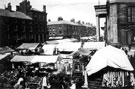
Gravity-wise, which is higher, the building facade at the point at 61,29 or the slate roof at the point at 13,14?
the slate roof at the point at 13,14

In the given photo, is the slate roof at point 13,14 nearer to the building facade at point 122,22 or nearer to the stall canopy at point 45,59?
the stall canopy at point 45,59

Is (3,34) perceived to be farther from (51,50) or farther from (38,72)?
(38,72)

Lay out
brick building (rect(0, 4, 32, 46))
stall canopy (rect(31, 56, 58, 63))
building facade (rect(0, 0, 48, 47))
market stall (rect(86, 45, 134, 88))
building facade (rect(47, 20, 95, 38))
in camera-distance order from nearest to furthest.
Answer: market stall (rect(86, 45, 134, 88)) < stall canopy (rect(31, 56, 58, 63)) < brick building (rect(0, 4, 32, 46)) < building facade (rect(0, 0, 48, 47)) < building facade (rect(47, 20, 95, 38))

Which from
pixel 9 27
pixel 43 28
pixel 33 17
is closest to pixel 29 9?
pixel 33 17

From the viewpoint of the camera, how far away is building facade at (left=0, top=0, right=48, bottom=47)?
37125 millimetres

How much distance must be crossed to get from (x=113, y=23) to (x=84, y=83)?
11.8 m

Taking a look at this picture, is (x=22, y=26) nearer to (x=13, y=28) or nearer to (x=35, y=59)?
(x=13, y=28)

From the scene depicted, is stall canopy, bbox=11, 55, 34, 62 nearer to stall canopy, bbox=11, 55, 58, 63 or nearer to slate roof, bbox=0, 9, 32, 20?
stall canopy, bbox=11, 55, 58, 63

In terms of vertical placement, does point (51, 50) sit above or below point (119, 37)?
below

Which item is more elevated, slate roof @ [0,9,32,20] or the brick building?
A: slate roof @ [0,9,32,20]

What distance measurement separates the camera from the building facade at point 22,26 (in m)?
37.1

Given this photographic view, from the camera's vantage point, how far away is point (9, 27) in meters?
38.5

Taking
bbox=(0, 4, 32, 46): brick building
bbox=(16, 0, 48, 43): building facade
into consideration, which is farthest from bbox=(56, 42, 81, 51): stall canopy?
bbox=(16, 0, 48, 43): building facade

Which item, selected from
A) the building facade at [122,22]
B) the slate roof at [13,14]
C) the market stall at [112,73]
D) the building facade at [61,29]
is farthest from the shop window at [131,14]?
the building facade at [61,29]
